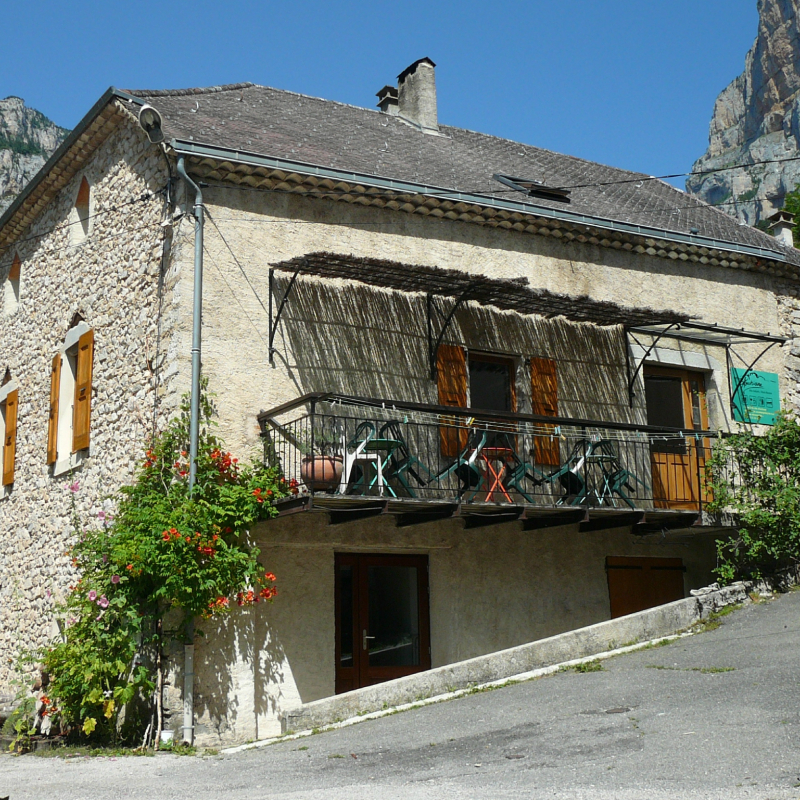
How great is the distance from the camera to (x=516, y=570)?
40.9 ft

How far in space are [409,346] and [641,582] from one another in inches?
182

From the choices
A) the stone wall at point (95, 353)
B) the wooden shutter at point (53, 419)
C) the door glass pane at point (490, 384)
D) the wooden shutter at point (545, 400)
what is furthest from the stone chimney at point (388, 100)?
the wooden shutter at point (53, 419)

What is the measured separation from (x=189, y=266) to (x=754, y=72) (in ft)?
365

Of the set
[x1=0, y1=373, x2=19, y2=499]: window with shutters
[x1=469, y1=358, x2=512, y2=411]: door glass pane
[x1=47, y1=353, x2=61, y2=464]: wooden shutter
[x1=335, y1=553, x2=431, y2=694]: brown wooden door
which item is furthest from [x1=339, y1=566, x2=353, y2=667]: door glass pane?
[x1=0, y1=373, x2=19, y2=499]: window with shutters

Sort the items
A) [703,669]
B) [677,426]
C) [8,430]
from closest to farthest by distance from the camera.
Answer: [703,669] → [677,426] → [8,430]

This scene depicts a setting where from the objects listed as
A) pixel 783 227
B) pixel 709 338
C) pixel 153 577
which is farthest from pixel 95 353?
pixel 783 227

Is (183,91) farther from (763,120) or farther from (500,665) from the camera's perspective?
(763,120)

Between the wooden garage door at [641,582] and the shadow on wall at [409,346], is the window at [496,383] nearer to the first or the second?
the shadow on wall at [409,346]

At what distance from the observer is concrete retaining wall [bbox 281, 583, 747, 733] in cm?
945

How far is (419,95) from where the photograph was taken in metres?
16.8

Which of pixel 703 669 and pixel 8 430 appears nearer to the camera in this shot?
pixel 703 669

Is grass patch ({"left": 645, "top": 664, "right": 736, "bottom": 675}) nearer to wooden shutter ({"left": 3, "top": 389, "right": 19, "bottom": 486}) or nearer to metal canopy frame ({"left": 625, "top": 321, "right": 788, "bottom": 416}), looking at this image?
metal canopy frame ({"left": 625, "top": 321, "right": 788, "bottom": 416})

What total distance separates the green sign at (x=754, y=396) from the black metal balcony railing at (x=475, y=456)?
2.72ft

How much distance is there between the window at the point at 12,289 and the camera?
611 inches
